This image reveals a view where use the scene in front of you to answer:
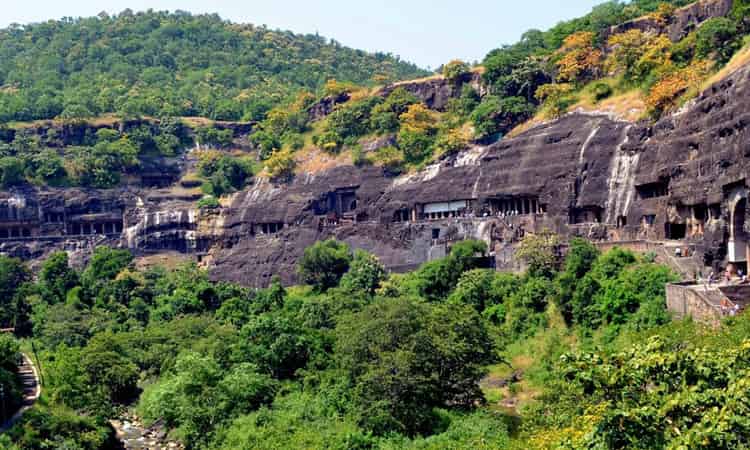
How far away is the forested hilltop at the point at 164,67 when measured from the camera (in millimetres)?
77500

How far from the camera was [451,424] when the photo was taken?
2772cm

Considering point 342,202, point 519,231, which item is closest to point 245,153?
→ point 342,202

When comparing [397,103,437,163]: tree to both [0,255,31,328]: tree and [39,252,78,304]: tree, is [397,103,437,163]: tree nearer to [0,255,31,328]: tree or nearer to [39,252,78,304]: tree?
[39,252,78,304]: tree

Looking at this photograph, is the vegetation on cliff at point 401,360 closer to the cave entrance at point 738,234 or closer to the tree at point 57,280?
the cave entrance at point 738,234

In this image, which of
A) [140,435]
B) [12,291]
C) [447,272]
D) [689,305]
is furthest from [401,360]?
[12,291]

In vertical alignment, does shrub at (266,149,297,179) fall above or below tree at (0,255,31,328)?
above

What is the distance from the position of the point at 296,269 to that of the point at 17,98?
123 ft

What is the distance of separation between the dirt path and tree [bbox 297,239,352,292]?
52.8 ft

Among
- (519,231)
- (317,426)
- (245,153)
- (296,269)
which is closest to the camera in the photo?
(317,426)

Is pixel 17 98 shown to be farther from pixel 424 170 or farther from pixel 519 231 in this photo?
pixel 519 231

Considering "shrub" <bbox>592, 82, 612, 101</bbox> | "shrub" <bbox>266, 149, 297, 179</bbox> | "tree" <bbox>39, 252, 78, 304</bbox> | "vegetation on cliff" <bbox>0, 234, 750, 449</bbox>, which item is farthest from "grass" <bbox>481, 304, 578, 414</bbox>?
"tree" <bbox>39, 252, 78, 304</bbox>

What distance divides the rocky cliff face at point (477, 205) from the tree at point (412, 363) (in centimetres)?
1013

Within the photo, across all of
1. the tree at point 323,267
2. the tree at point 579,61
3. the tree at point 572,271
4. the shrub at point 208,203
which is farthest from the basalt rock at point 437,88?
the tree at point 572,271

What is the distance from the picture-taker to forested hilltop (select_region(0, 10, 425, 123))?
77.5 meters
